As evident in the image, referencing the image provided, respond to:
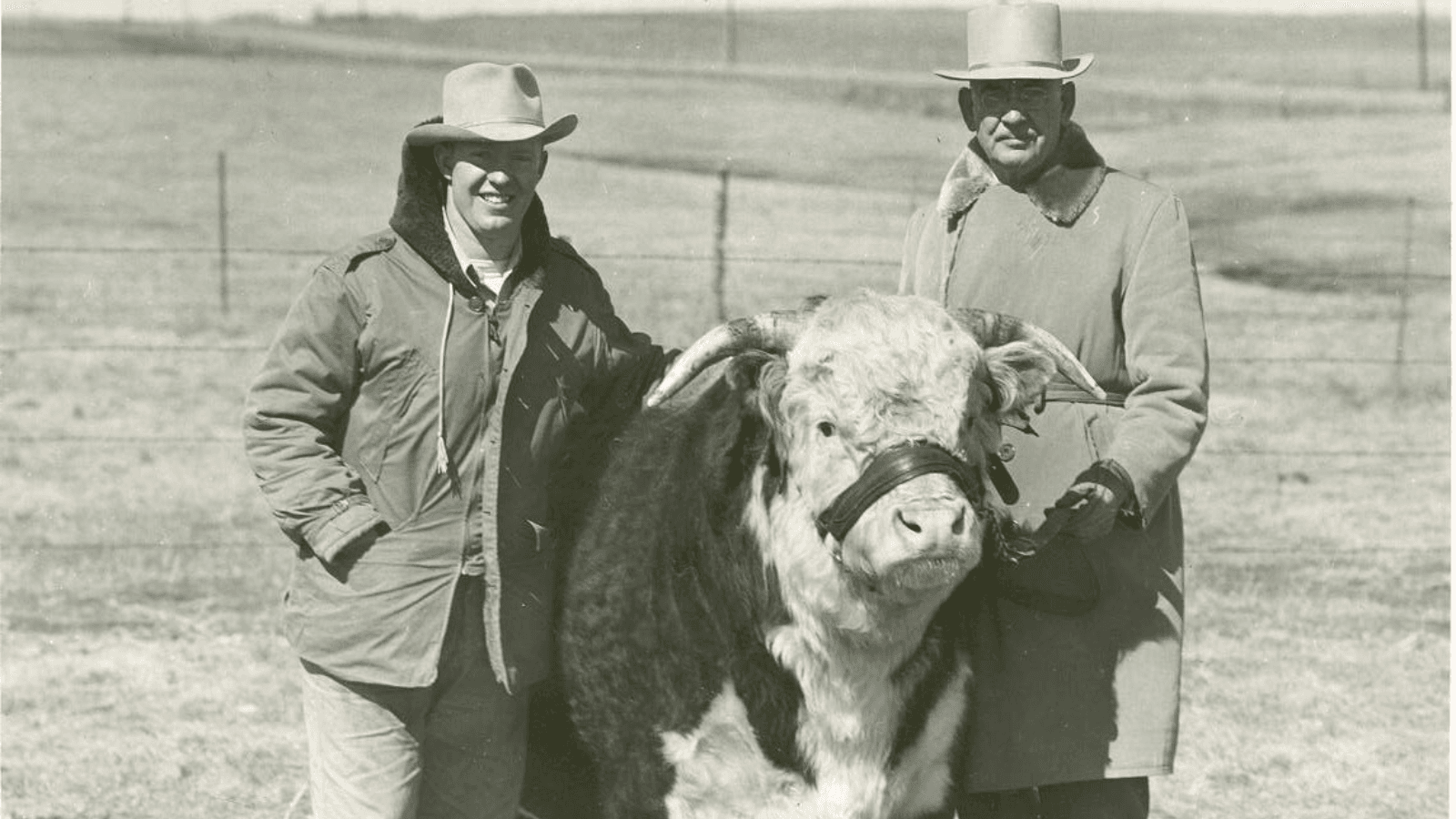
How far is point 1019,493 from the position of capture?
4727mm

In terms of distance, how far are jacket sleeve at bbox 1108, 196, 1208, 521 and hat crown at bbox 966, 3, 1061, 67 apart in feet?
1.50

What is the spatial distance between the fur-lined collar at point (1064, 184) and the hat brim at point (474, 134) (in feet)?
3.47

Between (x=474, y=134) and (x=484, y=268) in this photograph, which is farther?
(x=484, y=268)

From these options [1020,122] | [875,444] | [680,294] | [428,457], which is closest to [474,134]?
[428,457]

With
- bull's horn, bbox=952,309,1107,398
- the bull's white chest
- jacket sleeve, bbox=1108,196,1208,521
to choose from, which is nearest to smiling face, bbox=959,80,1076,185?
jacket sleeve, bbox=1108,196,1208,521

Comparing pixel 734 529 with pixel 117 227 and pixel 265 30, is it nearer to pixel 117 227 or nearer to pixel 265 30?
pixel 117 227

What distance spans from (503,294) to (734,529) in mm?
757

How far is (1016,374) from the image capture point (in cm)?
439

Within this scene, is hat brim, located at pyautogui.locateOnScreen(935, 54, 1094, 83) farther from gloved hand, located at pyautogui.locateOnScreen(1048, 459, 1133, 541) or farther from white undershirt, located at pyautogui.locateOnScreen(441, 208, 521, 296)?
white undershirt, located at pyautogui.locateOnScreen(441, 208, 521, 296)

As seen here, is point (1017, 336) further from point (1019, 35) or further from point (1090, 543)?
point (1019, 35)

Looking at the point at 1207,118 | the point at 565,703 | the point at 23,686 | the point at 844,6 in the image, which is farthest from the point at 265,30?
the point at 565,703

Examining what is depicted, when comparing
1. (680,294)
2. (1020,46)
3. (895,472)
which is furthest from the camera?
(680,294)

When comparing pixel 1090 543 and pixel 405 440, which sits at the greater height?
pixel 405 440

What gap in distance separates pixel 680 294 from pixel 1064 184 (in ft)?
49.8
